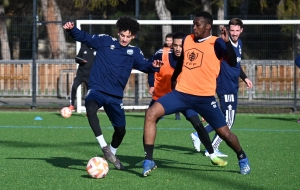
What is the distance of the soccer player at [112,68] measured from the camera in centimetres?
840

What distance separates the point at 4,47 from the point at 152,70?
18.9 metres

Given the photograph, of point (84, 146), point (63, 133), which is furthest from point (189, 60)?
point (63, 133)

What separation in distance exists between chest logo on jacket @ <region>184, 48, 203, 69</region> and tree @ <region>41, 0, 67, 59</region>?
52.4 ft

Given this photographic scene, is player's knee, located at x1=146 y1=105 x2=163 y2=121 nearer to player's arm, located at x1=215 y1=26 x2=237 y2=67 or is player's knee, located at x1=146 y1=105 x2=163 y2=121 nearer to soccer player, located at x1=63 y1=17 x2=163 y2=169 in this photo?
soccer player, located at x1=63 y1=17 x2=163 y2=169

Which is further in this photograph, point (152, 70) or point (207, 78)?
point (152, 70)

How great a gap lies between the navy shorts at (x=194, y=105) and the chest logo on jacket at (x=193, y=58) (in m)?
0.35

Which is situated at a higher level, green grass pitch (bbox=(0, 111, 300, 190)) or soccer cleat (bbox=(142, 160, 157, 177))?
soccer cleat (bbox=(142, 160, 157, 177))

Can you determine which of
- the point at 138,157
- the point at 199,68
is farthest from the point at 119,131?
the point at 199,68

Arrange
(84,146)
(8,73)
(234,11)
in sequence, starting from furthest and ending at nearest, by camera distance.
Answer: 1. (234,11)
2. (8,73)
3. (84,146)

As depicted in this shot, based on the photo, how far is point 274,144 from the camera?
11.5 m

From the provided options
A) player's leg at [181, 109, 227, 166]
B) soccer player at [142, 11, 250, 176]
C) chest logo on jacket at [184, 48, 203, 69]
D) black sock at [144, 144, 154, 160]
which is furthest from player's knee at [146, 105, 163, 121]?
player's leg at [181, 109, 227, 166]

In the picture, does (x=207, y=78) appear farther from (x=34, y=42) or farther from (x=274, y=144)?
(x=34, y=42)

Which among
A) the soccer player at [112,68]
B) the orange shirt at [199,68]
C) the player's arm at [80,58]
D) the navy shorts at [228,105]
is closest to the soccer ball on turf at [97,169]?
the soccer player at [112,68]

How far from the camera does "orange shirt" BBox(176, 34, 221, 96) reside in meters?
7.86
